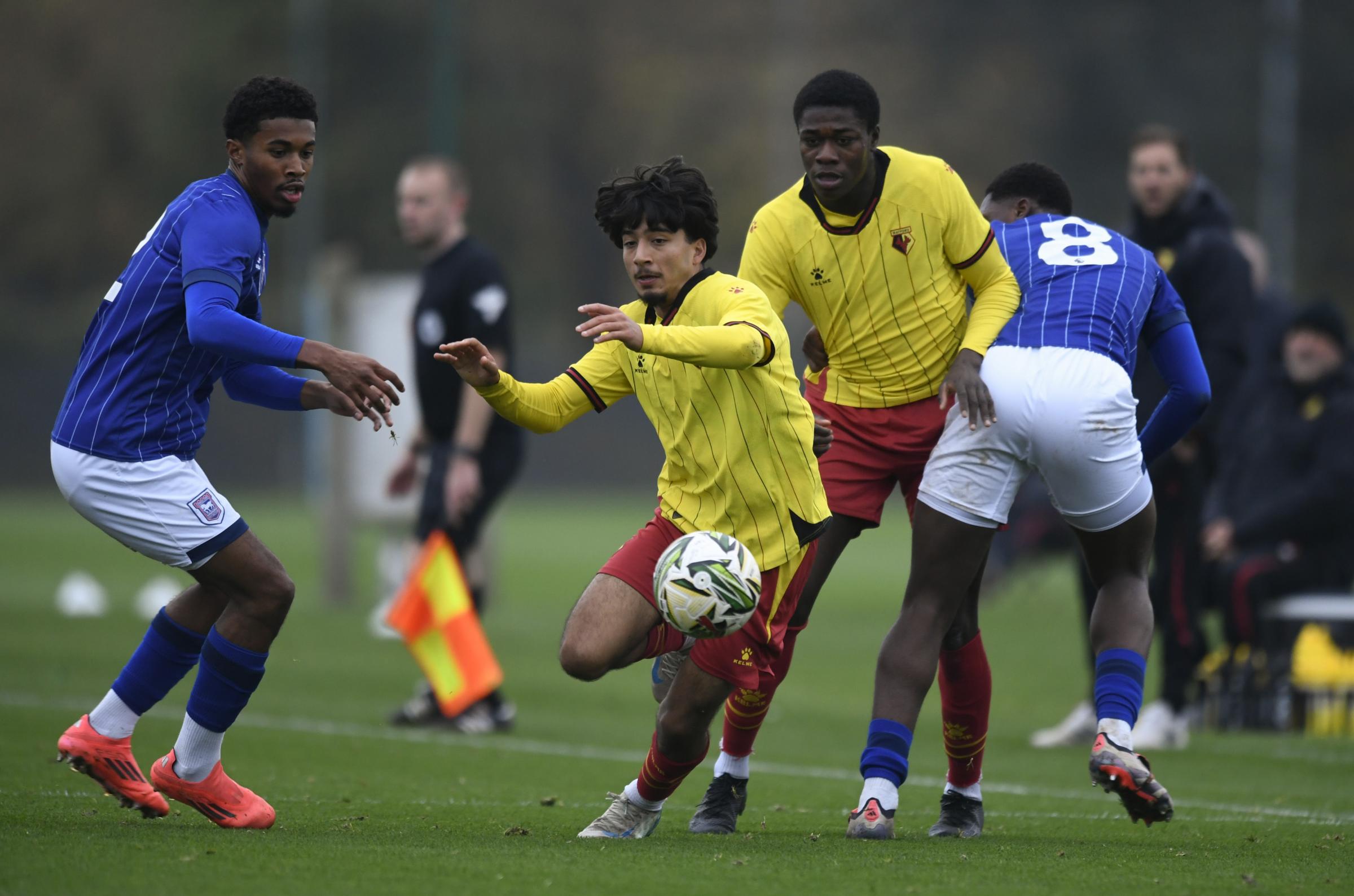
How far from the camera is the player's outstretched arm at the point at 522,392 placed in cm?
505

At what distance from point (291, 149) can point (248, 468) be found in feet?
100

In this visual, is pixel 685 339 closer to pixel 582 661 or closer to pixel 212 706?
pixel 582 661

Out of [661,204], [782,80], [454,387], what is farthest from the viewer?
[782,80]

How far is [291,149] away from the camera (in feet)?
17.7

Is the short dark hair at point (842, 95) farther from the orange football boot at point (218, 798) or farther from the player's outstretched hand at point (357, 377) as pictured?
the orange football boot at point (218, 798)

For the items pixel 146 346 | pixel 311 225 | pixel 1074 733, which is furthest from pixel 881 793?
pixel 311 225

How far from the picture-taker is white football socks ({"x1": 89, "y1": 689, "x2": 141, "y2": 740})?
17.6 feet

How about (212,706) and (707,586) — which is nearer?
(707,586)

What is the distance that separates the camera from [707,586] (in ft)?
16.2

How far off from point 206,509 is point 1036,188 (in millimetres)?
3098

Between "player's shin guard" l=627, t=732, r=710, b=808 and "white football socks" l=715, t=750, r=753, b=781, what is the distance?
19.1 inches

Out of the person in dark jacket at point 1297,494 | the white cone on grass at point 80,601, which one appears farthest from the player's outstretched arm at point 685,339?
the white cone on grass at point 80,601

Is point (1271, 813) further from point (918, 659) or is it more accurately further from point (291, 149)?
point (291, 149)

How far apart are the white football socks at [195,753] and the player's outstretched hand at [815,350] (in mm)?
2383
